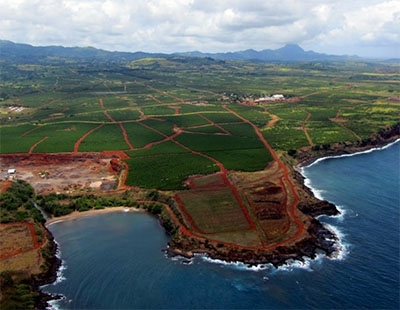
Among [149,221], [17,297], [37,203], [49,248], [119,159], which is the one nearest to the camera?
[17,297]


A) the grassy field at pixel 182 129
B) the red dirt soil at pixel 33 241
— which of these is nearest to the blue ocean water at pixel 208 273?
the red dirt soil at pixel 33 241

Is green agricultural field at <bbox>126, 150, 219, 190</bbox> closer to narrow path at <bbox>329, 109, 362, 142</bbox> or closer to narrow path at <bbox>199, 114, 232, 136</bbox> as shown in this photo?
narrow path at <bbox>199, 114, 232, 136</bbox>

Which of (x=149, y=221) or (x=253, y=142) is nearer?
(x=149, y=221)

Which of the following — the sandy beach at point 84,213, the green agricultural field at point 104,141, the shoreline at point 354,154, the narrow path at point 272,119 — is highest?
the green agricultural field at point 104,141

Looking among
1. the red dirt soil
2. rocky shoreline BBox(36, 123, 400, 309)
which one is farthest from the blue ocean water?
the red dirt soil

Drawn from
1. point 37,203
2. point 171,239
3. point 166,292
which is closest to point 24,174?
point 37,203

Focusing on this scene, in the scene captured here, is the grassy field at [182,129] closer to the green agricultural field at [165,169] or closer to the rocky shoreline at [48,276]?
the green agricultural field at [165,169]

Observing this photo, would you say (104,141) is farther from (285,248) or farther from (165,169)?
(285,248)

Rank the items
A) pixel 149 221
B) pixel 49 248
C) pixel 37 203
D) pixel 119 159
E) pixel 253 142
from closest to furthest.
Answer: pixel 49 248, pixel 149 221, pixel 37 203, pixel 119 159, pixel 253 142

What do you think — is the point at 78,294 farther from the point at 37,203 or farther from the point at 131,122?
the point at 131,122
